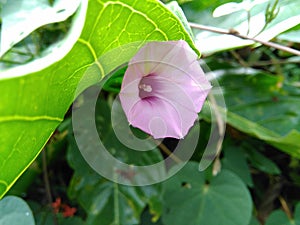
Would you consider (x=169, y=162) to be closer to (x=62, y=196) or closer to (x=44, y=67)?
(x=62, y=196)

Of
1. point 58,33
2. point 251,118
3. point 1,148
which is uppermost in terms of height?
point 1,148

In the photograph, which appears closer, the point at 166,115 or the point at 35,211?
the point at 166,115

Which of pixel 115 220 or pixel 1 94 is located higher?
pixel 1 94

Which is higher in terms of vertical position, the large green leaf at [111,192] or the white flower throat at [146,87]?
the white flower throat at [146,87]

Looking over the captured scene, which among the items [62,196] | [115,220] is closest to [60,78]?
[115,220]

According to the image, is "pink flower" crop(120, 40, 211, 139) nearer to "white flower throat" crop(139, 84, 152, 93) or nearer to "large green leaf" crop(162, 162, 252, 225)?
"white flower throat" crop(139, 84, 152, 93)

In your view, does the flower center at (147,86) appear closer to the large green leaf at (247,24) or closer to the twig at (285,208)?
the large green leaf at (247,24)

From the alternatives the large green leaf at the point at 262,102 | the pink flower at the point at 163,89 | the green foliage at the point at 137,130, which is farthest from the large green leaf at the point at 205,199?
the pink flower at the point at 163,89
